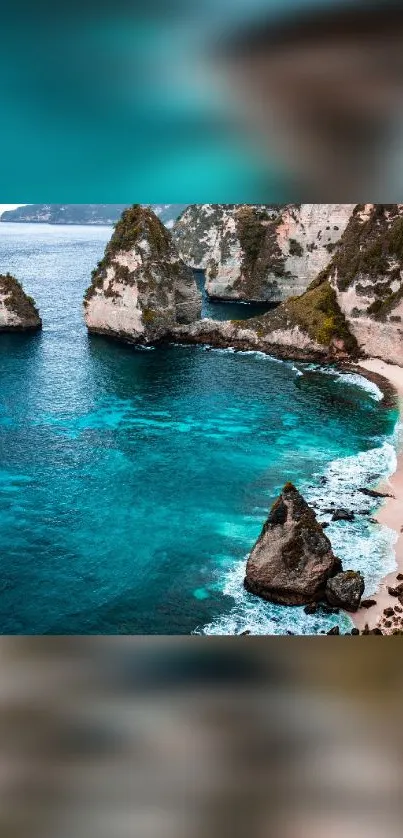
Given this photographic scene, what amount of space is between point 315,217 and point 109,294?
2318 centimetres

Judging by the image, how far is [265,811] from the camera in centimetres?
180

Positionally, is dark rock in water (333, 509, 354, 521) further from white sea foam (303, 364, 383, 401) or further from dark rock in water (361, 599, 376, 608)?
white sea foam (303, 364, 383, 401)

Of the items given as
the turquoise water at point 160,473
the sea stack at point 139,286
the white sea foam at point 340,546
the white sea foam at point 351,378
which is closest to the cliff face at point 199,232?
the sea stack at point 139,286

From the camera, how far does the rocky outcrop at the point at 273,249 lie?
63.0 m

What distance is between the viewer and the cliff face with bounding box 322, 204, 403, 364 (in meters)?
42.5

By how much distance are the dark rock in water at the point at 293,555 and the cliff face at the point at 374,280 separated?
84.9ft

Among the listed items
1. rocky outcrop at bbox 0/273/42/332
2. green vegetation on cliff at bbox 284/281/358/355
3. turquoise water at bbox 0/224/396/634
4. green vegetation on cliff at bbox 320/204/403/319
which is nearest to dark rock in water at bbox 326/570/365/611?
turquoise water at bbox 0/224/396/634

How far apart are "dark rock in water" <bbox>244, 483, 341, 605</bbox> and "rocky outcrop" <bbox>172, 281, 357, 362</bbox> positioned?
90.3 ft

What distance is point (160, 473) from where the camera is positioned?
95.5 feet

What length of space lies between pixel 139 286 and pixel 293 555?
34.8 metres

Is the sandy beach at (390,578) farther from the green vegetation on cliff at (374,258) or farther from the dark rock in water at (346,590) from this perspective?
the green vegetation on cliff at (374,258)
